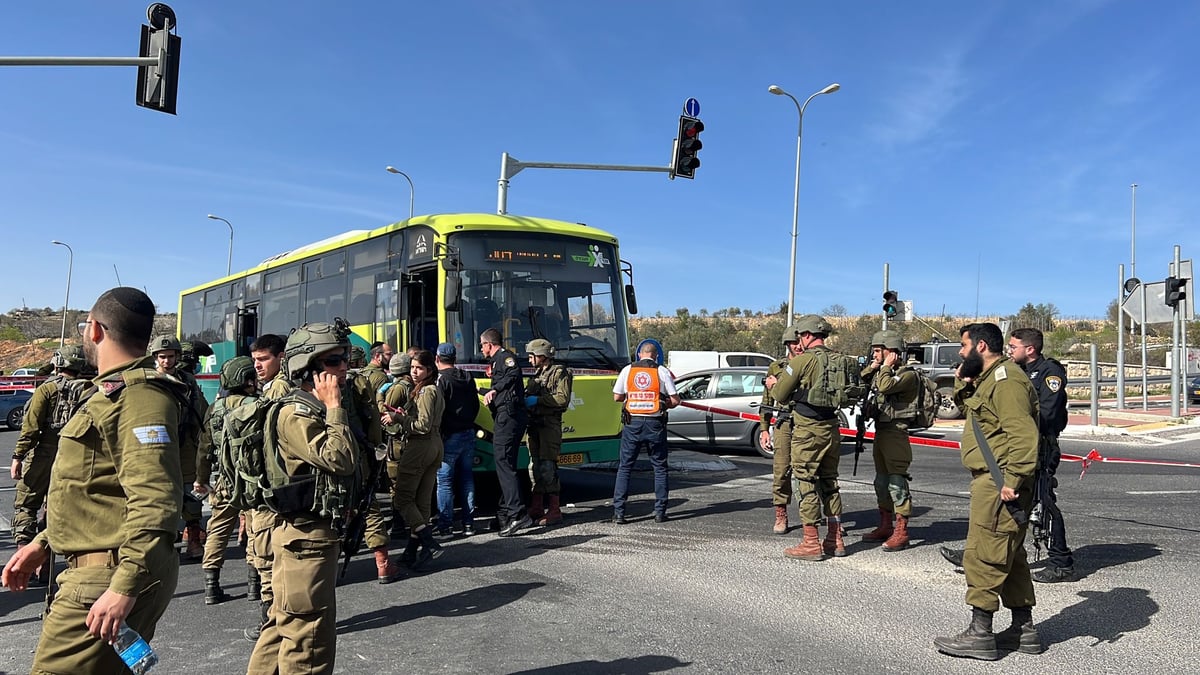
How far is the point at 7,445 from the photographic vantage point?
1677 cm

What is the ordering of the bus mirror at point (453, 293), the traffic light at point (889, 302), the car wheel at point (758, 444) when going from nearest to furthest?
the bus mirror at point (453, 293) → the car wheel at point (758, 444) → the traffic light at point (889, 302)

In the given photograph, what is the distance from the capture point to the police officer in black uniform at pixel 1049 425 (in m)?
5.86

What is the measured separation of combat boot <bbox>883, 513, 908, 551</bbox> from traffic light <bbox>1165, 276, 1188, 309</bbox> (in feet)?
53.2

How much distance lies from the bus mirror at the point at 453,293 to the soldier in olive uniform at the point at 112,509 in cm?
607

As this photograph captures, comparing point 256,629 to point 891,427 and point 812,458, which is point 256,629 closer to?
point 812,458

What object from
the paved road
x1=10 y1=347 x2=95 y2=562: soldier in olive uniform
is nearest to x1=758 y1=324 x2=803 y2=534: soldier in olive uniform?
the paved road

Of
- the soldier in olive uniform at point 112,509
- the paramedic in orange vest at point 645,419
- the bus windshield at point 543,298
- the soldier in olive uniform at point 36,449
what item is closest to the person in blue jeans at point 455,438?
the bus windshield at point 543,298

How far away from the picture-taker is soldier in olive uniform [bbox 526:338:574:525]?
832 centimetres

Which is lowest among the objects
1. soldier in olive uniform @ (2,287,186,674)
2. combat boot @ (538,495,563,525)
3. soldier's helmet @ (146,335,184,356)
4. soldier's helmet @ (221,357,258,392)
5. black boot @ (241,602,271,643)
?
black boot @ (241,602,271,643)

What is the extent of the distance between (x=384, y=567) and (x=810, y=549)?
3.35 m

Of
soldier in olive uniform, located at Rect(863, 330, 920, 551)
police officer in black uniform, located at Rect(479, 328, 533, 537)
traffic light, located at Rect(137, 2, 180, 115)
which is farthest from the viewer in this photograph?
traffic light, located at Rect(137, 2, 180, 115)

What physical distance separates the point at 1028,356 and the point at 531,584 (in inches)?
160

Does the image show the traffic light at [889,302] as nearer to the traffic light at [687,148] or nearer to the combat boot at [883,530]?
the traffic light at [687,148]

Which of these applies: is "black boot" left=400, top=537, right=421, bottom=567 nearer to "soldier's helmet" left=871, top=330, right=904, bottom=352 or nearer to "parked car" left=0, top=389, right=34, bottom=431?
"soldier's helmet" left=871, top=330, right=904, bottom=352
